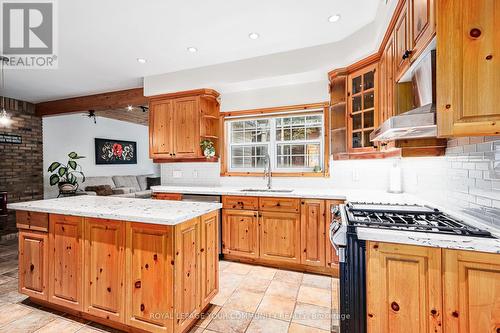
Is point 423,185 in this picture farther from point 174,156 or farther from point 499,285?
point 174,156

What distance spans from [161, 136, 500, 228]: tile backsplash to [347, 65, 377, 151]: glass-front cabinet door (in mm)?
519

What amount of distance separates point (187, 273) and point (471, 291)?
1.64 meters

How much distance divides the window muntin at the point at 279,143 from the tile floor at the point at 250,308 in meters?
1.56

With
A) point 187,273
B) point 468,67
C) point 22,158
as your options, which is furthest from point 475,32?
point 22,158

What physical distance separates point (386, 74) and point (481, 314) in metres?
1.88

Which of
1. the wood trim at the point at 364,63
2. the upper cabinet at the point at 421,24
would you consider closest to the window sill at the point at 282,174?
the wood trim at the point at 364,63

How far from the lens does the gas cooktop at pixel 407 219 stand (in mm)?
1278

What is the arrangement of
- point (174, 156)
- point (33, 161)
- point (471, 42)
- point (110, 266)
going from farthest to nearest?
point (33, 161) → point (174, 156) → point (110, 266) → point (471, 42)

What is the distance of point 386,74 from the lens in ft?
7.16

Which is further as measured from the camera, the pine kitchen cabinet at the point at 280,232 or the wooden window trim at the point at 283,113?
the wooden window trim at the point at 283,113

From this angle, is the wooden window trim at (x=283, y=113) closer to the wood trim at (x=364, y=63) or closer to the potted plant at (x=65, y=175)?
the wood trim at (x=364, y=63)

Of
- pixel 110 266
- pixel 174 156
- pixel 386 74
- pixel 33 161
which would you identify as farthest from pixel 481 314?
pixel 33 161

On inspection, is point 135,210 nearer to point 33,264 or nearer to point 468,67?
point 33,264

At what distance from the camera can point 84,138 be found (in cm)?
604
